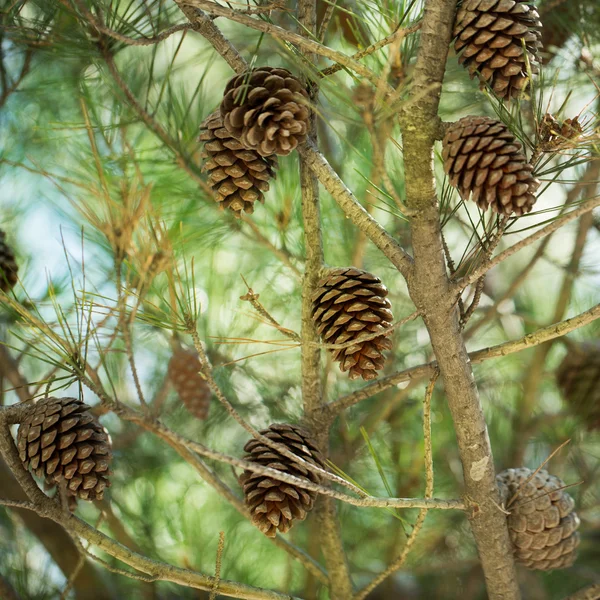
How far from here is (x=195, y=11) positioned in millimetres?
678

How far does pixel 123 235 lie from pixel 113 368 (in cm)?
61

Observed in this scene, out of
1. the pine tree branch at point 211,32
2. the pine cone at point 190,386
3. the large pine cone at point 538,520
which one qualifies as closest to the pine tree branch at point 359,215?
the pine tree branch at point 211,32

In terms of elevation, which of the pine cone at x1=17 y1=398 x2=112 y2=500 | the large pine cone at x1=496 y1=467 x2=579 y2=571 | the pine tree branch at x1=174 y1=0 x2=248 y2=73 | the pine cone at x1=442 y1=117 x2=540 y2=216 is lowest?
the large pine cone at x1=496 y1=467 x2=579 y2=571

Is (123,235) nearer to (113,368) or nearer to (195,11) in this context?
(195,11)

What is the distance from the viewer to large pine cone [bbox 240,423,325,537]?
0.65 metres

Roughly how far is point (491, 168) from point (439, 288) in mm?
120

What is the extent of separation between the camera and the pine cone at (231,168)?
66 centimetres

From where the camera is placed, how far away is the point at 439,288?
0.63 meters

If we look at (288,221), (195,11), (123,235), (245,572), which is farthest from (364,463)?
(195,11)

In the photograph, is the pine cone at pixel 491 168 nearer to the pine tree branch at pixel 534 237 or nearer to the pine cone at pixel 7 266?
the pine tree branch at pixel 534 237

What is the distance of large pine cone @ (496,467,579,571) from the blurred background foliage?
30 cm

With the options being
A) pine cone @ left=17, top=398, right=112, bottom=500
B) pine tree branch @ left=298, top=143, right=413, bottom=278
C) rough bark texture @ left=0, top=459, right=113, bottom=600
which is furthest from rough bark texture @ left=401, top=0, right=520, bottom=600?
rough bark texture @ left=0, top=459, right=113, bottom=600

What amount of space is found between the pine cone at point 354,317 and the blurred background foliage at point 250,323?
355 mm

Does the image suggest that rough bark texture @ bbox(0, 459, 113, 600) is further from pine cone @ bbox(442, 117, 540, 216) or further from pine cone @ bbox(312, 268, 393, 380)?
pine cone @ bbox(442, 117, 540, 216)
